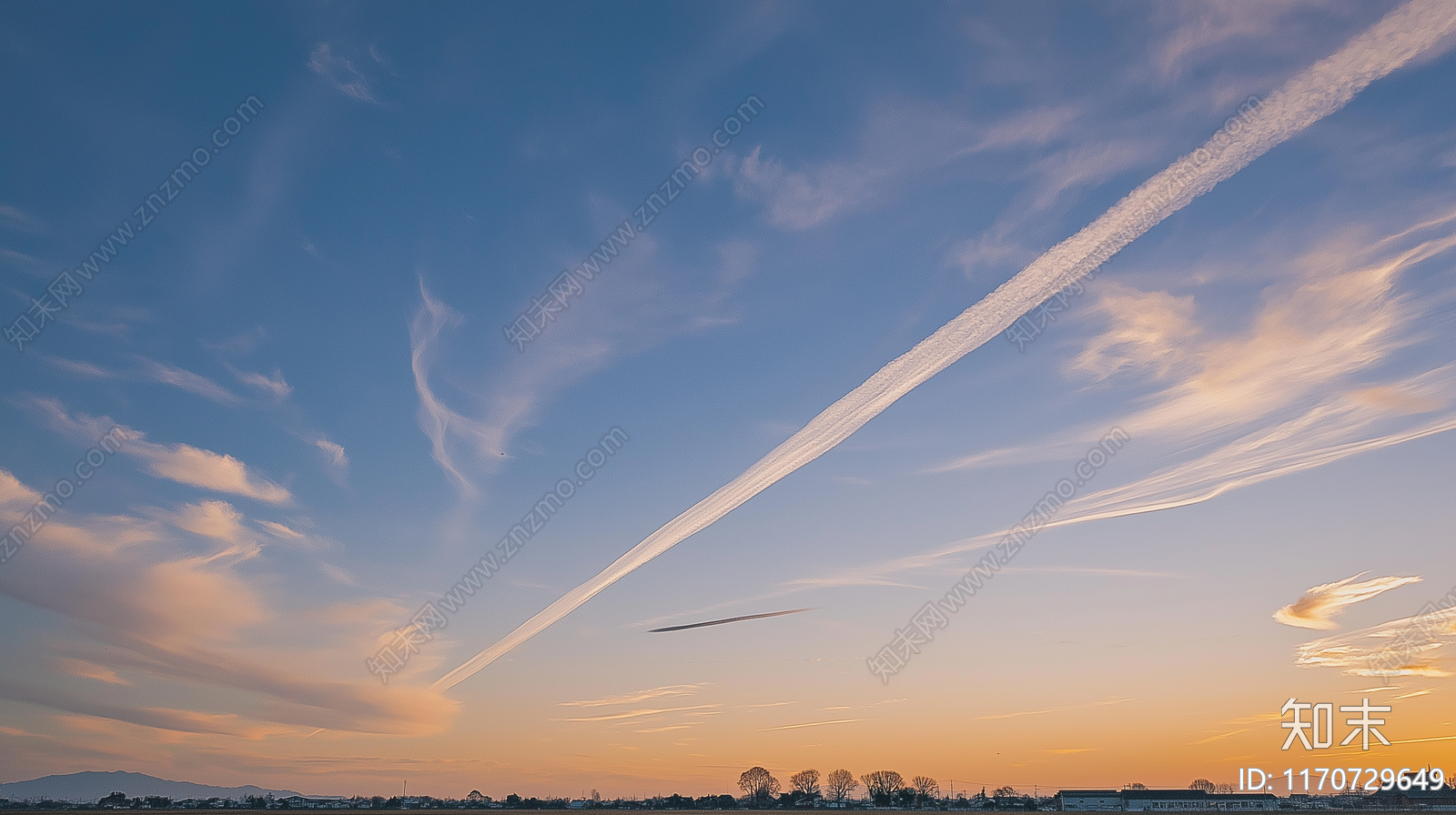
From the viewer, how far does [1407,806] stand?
602 feet

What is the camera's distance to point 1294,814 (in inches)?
7096

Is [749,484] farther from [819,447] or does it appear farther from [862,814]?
[862,814]

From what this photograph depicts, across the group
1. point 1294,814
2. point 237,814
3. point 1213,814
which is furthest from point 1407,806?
point 237,814

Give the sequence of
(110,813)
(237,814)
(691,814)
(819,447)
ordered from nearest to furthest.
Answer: (819,447) < (110,813) < (691,814) < (237,814)

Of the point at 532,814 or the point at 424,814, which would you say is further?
the point at 532,814

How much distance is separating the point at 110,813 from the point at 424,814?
55.2 m

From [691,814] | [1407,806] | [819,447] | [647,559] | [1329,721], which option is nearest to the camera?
[1329,721]

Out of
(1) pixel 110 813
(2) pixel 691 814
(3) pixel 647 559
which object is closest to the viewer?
Result: (3) pixel 647 559

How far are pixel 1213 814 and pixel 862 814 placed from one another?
7622 cm

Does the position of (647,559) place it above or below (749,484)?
below

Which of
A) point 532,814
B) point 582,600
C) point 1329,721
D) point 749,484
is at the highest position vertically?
point 749,484

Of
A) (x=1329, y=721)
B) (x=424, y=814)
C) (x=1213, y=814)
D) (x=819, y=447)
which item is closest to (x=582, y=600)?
(x=819, y=447)

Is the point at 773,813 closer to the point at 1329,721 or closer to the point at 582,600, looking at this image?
the point at 582,600

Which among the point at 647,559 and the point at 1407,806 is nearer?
the point at 647,559
